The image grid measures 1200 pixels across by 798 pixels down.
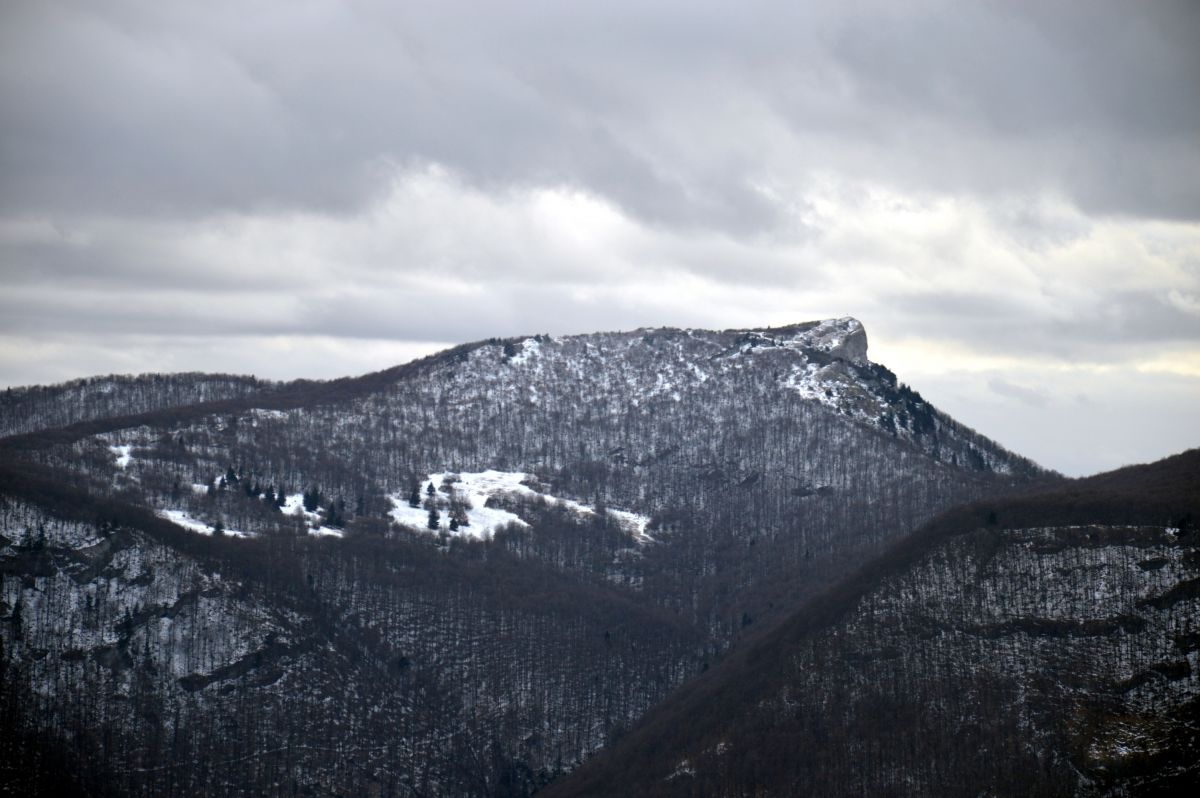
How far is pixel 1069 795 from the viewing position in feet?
620

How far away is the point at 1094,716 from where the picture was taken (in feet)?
650

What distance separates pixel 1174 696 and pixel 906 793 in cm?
3561

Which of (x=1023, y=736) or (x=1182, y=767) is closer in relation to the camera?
(x=1182, y=767)

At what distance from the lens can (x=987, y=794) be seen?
640 ft

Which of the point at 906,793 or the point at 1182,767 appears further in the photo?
the point at 906,793

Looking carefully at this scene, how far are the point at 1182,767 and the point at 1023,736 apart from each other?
70.7 ft

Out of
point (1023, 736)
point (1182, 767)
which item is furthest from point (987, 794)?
point (1182, 767)

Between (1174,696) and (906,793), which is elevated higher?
(1174,696)

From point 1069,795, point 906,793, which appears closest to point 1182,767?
point 1069,795

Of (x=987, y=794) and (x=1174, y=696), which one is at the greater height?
(x=1174, y=696)

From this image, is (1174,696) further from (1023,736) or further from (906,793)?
(906,793)

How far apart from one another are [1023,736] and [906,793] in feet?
54.6

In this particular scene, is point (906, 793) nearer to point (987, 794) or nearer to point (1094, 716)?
point (987, 794)

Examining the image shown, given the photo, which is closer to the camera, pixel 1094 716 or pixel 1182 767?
pixel 1182 767
